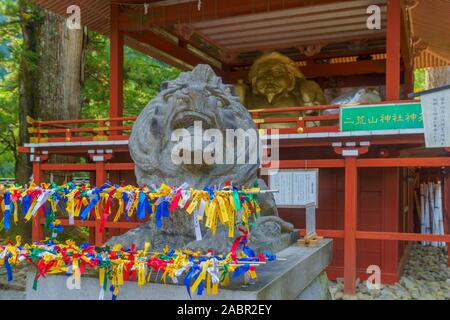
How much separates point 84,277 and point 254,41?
915 cm

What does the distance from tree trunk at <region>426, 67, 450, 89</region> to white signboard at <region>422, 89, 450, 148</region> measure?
38.9 feet

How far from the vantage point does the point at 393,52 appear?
24.9ft

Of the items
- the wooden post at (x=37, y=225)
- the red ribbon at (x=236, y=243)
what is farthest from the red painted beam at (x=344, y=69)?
the red ribbon at (x=236, y=243)

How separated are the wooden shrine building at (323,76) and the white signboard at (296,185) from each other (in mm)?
309

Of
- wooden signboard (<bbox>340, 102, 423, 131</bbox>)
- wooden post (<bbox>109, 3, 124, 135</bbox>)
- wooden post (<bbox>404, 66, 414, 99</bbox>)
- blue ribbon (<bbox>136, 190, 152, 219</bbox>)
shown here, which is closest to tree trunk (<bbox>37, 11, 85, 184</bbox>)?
wooden post (<bbox>109, 3, 124, 135</bbox>)

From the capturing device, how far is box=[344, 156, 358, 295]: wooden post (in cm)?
747

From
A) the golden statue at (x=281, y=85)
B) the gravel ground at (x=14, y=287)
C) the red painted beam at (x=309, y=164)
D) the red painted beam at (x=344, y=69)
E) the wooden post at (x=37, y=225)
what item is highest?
the red painted beam at (x=344, y=69)

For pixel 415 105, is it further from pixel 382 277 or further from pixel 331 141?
pixel 382 277

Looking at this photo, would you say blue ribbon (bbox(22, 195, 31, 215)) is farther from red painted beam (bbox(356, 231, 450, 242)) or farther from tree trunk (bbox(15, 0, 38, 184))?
tree trunk (bbox(15, 0, 38, 184))

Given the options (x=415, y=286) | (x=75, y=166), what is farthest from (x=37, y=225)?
(x=415, y=286)

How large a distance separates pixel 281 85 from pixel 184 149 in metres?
7.55

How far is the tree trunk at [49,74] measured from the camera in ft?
35.5

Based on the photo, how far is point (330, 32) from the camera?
10.5 meters

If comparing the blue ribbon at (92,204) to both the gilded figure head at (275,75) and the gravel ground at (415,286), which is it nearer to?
the gravel ground at (415,286)
